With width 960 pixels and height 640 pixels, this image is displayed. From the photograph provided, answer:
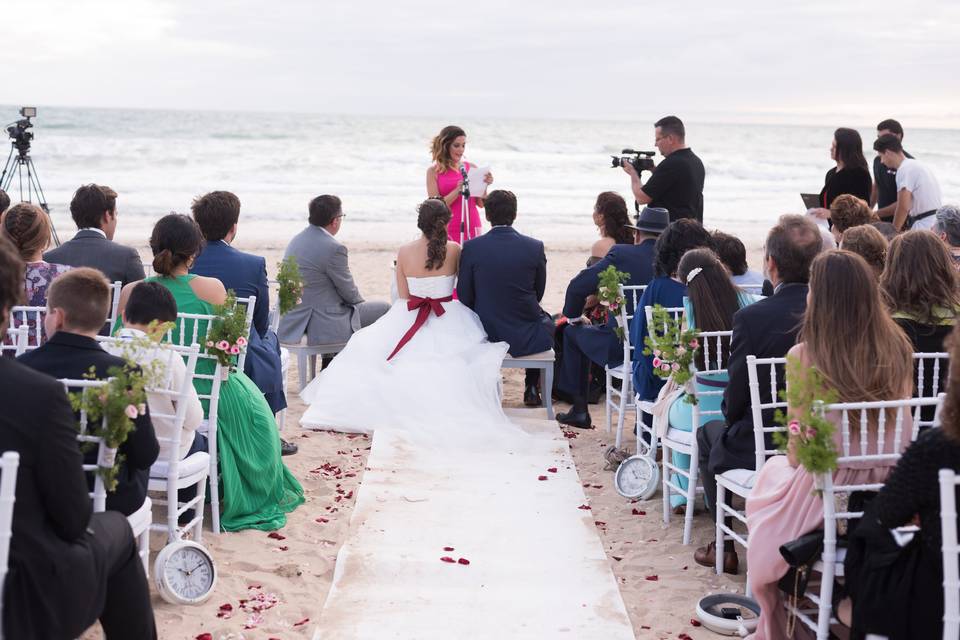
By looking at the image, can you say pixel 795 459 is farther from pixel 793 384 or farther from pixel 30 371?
pixel 30 371

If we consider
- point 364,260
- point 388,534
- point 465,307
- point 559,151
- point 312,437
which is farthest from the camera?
point 559,151

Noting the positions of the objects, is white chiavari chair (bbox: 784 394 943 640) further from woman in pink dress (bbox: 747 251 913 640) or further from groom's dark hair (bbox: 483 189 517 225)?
groom's dark hair (bbox: 483 189 517 225)

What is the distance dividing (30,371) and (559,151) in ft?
120

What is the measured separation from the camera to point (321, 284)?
670 centimetres

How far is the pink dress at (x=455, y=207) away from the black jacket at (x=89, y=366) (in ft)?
18.6

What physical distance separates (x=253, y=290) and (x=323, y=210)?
169cm

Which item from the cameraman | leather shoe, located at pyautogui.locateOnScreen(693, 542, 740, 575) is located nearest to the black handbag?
leather shoe, located at pyautogui.locateOnScreen(693, 542, 740, 575)

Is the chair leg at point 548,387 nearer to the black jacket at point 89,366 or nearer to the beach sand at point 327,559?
the beach sand at point 327,559

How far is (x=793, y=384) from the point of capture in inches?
115

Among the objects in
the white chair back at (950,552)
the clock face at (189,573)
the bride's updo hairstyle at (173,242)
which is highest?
the bride's updo hairstyle at (173,242)

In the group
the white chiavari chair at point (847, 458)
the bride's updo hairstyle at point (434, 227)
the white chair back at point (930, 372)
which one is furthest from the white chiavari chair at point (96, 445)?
the bride's updo hairstyle at point (434, 227)

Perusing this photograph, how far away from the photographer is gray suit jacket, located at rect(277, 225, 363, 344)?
6.61 metres

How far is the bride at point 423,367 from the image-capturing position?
603 cm

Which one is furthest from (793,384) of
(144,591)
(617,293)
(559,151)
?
(559,151)
